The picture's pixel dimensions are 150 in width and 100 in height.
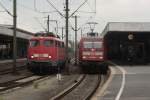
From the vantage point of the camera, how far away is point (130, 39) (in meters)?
65.6

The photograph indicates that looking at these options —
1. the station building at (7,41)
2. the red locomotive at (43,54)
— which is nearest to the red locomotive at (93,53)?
the red locomotive at (43,54)

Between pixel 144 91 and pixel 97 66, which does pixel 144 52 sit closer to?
pixel 97 66

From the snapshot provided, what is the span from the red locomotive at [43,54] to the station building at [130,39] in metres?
17.2

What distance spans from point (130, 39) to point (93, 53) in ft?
87.7

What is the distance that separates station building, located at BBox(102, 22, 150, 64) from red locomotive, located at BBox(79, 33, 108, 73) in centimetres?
1465

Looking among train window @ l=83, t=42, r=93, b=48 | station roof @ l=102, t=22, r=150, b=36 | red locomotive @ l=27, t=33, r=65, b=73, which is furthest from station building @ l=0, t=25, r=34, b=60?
red locomotive @ l=27, t=33, r=65, b=73

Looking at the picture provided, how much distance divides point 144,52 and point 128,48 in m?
2.55

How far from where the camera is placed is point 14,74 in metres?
37.3

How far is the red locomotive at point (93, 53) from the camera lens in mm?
39500

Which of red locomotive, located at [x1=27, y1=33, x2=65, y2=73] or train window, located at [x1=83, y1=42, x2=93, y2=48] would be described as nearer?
red locomotive, located at [x1=27, y1=33, x2=65, y2=73]

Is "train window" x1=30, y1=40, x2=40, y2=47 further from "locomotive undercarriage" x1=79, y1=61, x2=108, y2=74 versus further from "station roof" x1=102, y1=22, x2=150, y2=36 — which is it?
"station roof" x1=102, y1=22, x2=150, y2=36

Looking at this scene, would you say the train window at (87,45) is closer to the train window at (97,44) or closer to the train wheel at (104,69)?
the train window at (97,44)

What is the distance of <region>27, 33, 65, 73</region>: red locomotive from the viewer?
37.7 m

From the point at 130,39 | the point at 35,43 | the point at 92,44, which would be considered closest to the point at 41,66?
the point at 35,43
